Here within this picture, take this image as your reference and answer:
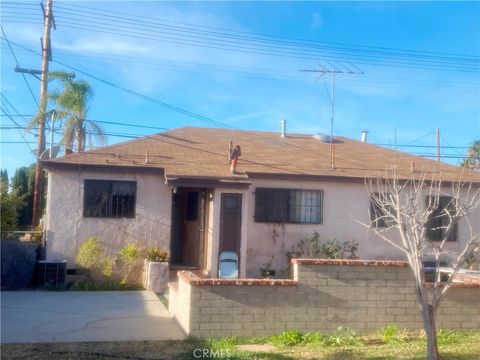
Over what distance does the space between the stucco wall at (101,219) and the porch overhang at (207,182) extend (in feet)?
3.55

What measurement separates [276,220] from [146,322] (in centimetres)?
616

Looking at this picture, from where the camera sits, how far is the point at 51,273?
1287 centimetres

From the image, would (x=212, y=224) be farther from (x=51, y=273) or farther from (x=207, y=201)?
(x=51, y=273)

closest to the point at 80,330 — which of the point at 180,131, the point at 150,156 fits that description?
the point at 150,156

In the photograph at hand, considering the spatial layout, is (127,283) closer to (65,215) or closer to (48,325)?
(65,215)

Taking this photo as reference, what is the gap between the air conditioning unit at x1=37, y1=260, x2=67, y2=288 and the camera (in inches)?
504

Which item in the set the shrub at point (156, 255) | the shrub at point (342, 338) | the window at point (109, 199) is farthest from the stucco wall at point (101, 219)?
the shrub at point (342, 338)

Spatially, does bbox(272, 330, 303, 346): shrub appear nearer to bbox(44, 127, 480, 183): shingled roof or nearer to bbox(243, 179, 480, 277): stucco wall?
bbox(44, 127, 480, 183): shingled roof

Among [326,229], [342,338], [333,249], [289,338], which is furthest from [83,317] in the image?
[326,229]

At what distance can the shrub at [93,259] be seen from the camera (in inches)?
519

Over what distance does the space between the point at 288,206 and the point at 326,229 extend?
1.21m

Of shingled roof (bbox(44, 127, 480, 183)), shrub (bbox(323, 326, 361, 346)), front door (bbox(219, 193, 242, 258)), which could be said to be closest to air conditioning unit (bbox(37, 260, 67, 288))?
shingled roof (bbox(44, 127, 480, 183))

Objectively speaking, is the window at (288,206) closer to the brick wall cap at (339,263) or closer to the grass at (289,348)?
the brick wall cap at (339,263)

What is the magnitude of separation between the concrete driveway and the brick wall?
2.09 feet
